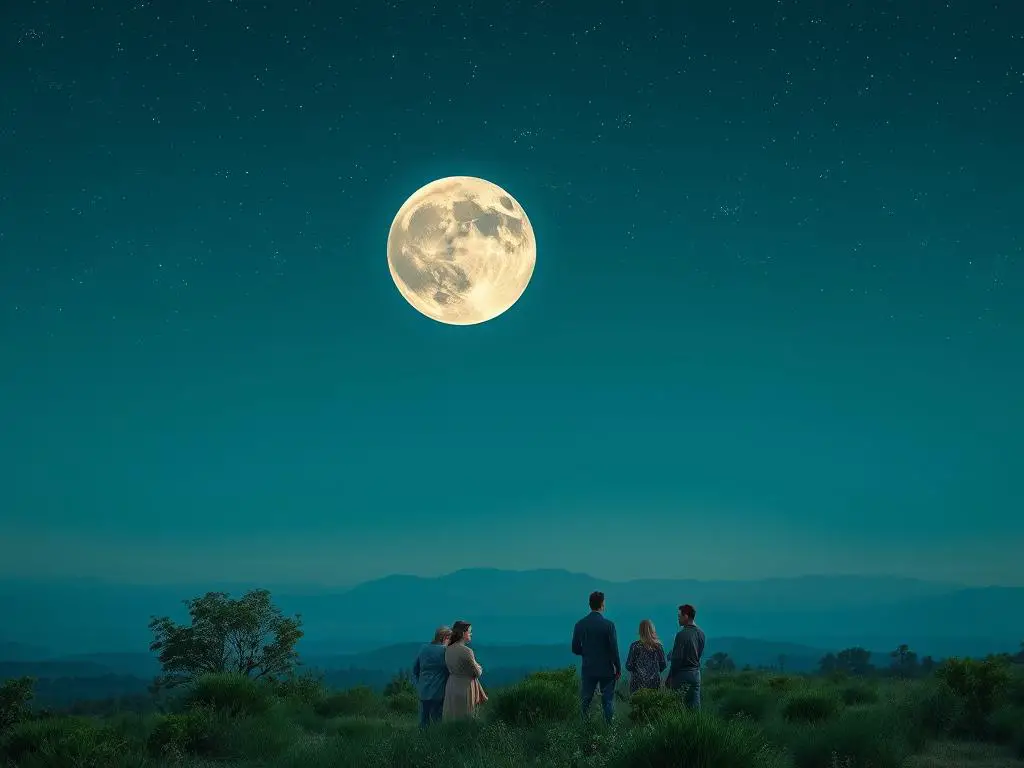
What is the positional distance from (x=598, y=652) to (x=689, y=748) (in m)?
4.38

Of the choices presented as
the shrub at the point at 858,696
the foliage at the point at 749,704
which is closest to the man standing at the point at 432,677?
the foliage at the point at 749,704

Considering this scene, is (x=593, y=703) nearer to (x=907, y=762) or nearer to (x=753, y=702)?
(x=907, y=762)

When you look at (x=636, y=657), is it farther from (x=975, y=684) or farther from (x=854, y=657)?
(x=854, y=657)

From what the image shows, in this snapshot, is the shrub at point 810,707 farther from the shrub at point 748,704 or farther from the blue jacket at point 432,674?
the blue jacket at point 432,674

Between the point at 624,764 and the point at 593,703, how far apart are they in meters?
4.93

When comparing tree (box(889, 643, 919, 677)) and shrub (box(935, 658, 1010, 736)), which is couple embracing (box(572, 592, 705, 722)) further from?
tree (box(889, 643, 919, 677))

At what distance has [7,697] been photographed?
59.5ft

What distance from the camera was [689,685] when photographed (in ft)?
41.0

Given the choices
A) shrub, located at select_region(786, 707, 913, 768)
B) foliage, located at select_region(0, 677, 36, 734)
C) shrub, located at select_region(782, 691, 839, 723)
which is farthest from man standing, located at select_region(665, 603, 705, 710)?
foliage, located at select_region(0, 677, 36, 734)

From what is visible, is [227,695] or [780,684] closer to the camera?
[227,695]

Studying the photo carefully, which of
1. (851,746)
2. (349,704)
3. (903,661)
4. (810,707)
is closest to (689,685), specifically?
(851,746)

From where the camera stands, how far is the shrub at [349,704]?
69.1 ft

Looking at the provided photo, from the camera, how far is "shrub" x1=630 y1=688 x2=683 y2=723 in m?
11.2

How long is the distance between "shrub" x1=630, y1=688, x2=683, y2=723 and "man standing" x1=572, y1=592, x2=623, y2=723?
17.7 inches
